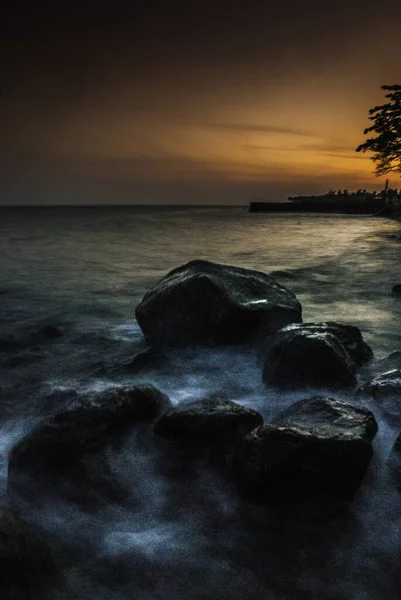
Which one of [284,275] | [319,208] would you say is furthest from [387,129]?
[319,208]

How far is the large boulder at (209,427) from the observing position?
3.31m

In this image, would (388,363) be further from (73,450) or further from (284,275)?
(284,275)

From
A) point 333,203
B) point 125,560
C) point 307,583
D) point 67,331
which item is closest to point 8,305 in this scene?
point 67,331

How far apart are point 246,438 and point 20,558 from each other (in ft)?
4.51

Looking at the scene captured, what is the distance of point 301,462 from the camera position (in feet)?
9.14

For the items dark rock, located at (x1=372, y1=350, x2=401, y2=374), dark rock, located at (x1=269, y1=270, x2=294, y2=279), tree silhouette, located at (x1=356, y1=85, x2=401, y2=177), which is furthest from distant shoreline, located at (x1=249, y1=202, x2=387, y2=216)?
dark rock, located at (x1=372, y1=350, x2=401, y2=374)

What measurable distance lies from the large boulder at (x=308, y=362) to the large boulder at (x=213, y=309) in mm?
831

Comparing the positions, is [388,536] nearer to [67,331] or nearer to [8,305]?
[67,331]

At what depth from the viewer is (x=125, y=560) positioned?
2543mm

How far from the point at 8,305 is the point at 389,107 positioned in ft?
84.2

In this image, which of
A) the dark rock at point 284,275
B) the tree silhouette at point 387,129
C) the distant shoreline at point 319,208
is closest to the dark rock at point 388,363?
the dark rock at point 284,275

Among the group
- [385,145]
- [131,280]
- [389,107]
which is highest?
[389,107]

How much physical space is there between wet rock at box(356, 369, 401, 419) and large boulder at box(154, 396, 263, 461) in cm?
112

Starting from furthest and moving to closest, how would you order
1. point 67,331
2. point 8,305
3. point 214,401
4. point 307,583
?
1. point 8,305
2. point 67,331
3. point 214,401
4. point 307,583
